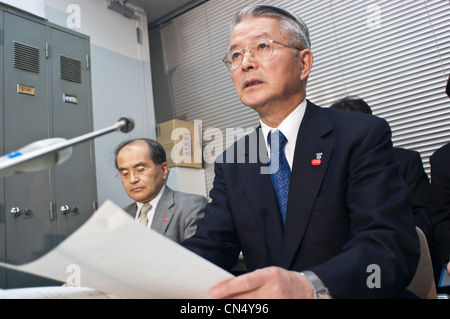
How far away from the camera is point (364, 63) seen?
136 inches

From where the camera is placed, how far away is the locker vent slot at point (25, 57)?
2.60m

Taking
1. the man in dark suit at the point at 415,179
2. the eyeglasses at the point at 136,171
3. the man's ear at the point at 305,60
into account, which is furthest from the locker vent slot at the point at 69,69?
the man's ear at the point at 305,60

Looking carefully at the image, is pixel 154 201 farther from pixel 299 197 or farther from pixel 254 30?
pixel 299 197

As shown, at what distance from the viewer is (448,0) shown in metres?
3.08

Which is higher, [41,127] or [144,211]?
[41,127]

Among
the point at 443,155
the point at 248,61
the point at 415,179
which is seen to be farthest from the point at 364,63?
the point at 248,61

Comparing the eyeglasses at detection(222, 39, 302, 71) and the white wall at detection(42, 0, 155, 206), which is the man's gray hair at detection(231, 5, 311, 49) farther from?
the white wall at detection(42, 0, 155, 206)

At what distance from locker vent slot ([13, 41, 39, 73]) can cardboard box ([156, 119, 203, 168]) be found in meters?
1.49

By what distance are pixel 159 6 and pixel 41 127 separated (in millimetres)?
2488

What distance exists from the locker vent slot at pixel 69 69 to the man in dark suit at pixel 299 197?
2.00 m

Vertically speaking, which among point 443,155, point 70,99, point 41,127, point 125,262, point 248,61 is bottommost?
point 125,262

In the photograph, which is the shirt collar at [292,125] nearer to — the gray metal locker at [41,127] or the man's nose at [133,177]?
the man's nose at [133,177]
